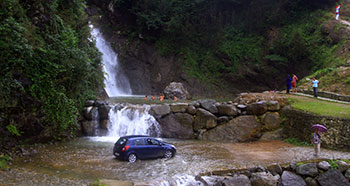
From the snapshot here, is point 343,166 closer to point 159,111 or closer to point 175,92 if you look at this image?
point 159,111

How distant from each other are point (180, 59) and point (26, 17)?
23720 mm

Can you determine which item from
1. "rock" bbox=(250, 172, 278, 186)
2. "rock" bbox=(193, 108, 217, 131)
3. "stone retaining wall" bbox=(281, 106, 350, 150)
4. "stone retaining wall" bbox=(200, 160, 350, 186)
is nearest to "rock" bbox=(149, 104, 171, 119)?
"rock" bbox=(193, 108, 217, 131)

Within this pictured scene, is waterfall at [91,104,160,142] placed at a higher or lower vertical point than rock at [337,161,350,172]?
higher

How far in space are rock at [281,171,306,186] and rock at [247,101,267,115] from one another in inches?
253

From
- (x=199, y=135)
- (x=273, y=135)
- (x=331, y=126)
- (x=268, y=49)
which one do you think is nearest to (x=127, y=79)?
(x=268, y=49)

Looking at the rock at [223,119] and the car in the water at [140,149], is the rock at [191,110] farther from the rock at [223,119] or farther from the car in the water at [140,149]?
the car in the water at [140,149]

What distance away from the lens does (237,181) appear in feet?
31.1

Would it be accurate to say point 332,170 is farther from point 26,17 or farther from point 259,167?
point 26,17

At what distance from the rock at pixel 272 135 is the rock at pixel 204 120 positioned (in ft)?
9.65

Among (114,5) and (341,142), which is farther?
(114,5)

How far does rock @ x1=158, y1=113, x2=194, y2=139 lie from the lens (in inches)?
652

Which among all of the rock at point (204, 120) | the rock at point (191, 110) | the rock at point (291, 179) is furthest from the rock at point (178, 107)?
the rock at point (291, 179)

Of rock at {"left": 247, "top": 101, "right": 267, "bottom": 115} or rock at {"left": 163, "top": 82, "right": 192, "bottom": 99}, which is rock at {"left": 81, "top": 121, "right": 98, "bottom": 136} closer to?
rock at {"left": 247, "top": 101, "right": 267, "bottom": 115}

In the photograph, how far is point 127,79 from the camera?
34.9 m
